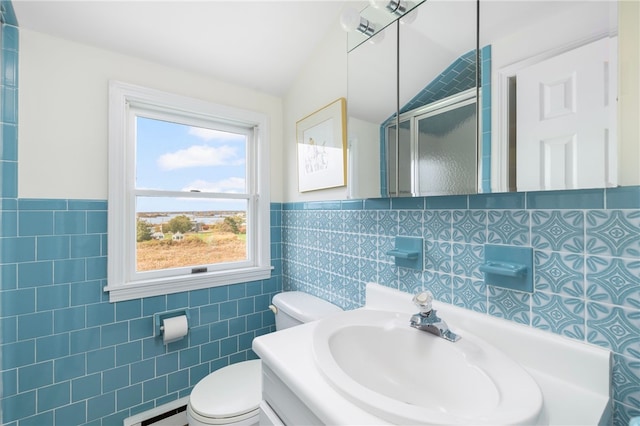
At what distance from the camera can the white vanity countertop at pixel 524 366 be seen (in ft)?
1.86

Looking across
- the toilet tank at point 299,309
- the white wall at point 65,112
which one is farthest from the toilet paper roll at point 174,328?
the white wall at point 65,112

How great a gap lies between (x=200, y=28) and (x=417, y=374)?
1716 millimetres

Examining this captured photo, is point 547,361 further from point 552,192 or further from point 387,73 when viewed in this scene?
point 387,73

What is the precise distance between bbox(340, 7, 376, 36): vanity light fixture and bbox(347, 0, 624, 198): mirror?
0.08 m

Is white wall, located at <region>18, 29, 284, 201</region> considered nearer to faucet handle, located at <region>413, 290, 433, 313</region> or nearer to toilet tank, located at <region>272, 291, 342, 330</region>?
toilet tank, located at <region>272, 291, 342, 330</region>

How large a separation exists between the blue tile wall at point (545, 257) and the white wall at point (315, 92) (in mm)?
433

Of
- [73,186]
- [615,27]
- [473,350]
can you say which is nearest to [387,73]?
[615,27]

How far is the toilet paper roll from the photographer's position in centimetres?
148

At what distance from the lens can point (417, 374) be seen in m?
0.82

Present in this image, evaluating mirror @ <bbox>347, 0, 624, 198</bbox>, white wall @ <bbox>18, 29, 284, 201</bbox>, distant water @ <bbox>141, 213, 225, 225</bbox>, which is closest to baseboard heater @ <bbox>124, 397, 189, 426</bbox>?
distant water @ <bbox>141, 213, 225, 225</bbox>

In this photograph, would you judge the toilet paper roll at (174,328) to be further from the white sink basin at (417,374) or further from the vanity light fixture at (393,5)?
the vanity light fixture at (393,5)

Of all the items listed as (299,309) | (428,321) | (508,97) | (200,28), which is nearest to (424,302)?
(428,321)

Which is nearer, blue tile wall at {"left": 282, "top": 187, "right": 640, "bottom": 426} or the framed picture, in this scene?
blue tile wall at {"left": 282, "top": 187, "right": 640, "bottom": 426}

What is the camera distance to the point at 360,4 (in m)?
1.26
